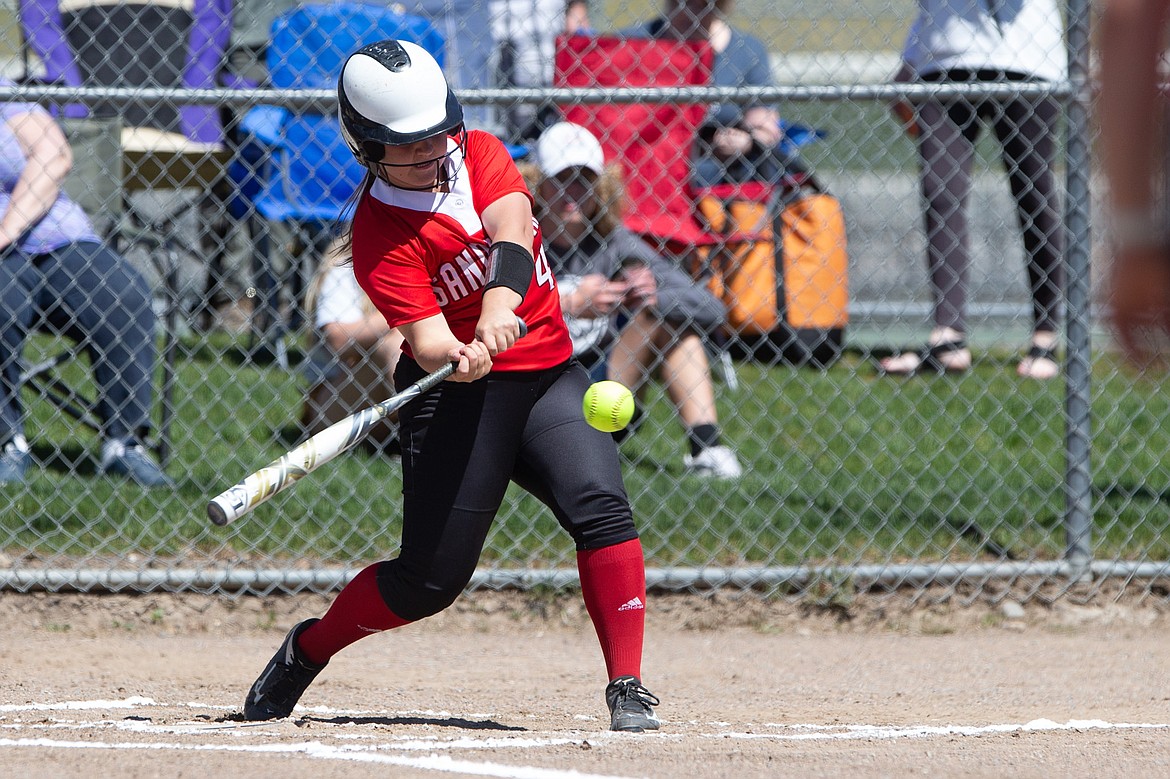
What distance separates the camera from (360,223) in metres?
3.47

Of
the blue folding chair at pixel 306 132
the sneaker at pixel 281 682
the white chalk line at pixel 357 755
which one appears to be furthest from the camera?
the blue folding chair at pixel 306 132

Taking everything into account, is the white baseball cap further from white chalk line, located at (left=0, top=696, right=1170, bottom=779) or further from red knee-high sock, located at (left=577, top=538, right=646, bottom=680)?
white chalk line, located at (left=0, top=696, right=1170, bottom=779)

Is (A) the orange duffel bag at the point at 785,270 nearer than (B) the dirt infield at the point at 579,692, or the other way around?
(B) the dirt infield at the point at 579,692

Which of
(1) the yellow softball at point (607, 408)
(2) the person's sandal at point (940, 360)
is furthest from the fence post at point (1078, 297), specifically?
(1) the yellow softball at point (607, 408)

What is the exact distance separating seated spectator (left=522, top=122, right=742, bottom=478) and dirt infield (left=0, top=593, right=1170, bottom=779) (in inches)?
41.7

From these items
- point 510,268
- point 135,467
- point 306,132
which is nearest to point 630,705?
point 510,268

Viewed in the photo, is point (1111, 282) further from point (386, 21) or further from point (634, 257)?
point (386, 21)

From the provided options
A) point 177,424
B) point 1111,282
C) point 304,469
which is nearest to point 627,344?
point 177,424

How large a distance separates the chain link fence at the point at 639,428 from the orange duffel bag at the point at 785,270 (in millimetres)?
37

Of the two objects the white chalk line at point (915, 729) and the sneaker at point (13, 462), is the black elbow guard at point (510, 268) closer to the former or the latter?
the white chalk line at point (915, 729)

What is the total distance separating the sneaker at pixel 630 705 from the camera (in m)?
3.42

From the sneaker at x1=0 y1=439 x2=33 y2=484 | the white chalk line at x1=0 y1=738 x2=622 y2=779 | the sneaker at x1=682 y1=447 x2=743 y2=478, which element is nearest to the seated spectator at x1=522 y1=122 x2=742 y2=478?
the sneaker at x1=682 y1=447 x2=743 y2=478

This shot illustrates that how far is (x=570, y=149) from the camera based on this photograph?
547cm

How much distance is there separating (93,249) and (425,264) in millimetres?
2822
